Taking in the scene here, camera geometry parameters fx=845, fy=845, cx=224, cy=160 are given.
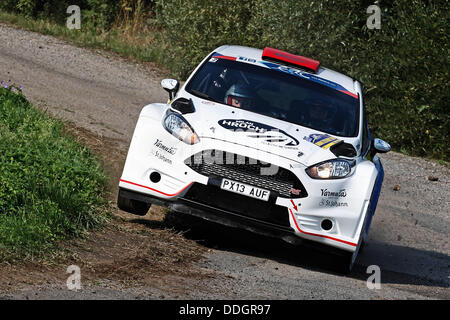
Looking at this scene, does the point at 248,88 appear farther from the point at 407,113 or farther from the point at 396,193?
the point at 407,113

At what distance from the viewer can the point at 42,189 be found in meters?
7.68

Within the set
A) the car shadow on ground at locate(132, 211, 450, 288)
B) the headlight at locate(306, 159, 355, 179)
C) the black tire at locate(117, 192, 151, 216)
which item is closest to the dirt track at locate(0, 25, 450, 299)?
the car shadow on ground at locate(132, 211, 450, 288)

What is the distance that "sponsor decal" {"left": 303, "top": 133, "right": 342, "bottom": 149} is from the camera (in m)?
7.62

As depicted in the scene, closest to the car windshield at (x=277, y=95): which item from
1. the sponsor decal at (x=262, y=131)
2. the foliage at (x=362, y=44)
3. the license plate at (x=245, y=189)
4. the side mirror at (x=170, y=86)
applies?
the side mirror at (x=170, y=86)

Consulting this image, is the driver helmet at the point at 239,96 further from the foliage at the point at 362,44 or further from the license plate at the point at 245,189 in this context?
the foliage at the point at 362,44

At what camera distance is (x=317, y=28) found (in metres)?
16.8

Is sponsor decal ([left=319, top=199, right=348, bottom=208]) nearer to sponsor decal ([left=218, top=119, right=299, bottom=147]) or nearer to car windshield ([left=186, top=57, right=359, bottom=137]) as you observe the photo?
sponsor decal ([left=218, top=119, right=299, bottom=147])

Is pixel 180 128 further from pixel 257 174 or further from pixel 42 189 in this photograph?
pixel 42 189

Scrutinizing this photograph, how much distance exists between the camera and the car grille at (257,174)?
7.21 m

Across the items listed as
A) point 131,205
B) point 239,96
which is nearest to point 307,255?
point 239,96

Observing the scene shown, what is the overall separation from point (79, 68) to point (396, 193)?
25.7 feet

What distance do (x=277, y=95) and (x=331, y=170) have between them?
1.40m

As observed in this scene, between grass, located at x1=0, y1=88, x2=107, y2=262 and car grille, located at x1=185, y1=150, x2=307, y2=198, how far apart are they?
1.37 metres

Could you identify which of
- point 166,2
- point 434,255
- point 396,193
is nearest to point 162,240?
point 434,255
